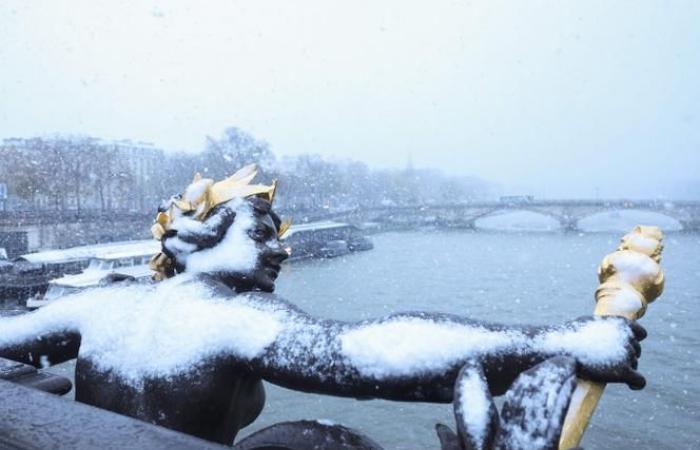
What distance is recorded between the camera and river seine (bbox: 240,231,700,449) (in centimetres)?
1206

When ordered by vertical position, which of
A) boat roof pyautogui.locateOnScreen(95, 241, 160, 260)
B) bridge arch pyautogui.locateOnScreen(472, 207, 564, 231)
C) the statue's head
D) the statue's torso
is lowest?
bridge arch pyautogui.locateOnScreen(472, 207, 564, 231)

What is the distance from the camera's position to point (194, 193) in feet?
6.52

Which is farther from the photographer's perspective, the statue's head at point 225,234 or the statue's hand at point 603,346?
the statue's head at point 225,234

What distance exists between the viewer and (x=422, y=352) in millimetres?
1352

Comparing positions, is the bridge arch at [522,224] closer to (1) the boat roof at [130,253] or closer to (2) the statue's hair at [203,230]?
(1) the boat roof at [130,253]

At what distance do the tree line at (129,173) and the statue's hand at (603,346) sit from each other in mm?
34295

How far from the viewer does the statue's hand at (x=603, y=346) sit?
1260 millimetres

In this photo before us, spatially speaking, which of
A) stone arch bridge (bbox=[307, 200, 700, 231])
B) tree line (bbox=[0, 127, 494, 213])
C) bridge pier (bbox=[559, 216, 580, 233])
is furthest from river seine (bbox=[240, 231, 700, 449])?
tree line (bbox=[0, 127, 494, 213])

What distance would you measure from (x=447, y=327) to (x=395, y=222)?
180 ft

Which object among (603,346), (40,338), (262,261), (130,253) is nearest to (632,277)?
(603,346)

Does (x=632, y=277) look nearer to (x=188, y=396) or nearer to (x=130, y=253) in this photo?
(x=188, y=396)

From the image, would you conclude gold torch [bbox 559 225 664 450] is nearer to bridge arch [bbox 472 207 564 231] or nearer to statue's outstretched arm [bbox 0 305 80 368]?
statue's outstretched arm [bbox 0 305 80 368]

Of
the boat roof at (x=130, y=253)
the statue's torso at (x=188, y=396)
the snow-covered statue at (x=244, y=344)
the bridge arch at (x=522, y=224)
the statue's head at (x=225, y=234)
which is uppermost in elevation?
the statue's head at (x=225, y=234)

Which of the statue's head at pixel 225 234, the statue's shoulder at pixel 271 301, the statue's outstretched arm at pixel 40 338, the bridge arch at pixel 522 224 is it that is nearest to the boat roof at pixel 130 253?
the statue's outstretched arm at pixel 40 338
